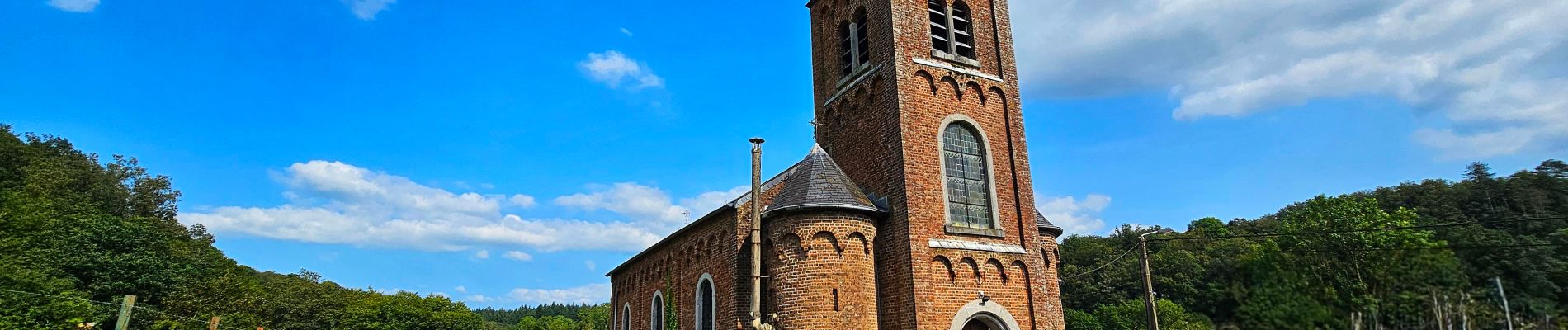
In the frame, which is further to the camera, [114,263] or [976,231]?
[114,263]

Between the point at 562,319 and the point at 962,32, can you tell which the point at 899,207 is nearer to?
the point at 962,32

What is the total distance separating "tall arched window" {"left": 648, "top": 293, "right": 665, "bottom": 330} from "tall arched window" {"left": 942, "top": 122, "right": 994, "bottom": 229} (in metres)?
12.6

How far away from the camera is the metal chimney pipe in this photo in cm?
1590

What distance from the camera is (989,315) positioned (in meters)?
19.0

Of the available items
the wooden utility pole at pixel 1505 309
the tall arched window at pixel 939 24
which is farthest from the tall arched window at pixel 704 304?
the wooden utility pole at pixel 1505 309

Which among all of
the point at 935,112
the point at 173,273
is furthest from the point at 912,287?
the point at 173,273

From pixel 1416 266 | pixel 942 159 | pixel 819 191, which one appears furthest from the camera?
pixel 942 159

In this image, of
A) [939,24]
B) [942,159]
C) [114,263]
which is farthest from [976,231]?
[114,263]

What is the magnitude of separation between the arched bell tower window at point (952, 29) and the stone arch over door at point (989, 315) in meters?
6.91

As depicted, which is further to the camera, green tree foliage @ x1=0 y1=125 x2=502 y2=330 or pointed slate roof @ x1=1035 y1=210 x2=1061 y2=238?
green tree foliage @ x1=0 y1=125 x2=502 y2=330

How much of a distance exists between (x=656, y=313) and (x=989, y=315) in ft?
47.0

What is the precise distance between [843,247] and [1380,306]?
12988 mm

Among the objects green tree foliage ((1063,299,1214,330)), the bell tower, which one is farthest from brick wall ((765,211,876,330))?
green tree foliage ((1063,299,1214,330))

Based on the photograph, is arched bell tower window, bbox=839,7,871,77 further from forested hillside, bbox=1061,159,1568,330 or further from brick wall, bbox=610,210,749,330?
forested hillside, bbox=1061,159,1568,330
